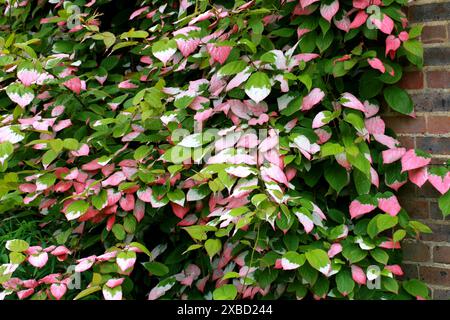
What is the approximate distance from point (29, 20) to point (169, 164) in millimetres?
1238

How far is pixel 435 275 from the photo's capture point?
6.80ft

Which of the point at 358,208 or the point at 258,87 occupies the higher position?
the point at 258,87

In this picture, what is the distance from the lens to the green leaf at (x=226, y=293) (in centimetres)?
181

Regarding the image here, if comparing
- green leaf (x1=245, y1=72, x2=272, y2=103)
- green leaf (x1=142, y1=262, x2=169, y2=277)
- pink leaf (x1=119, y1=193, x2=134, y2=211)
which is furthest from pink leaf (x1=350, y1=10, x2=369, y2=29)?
green leaf (x1=142, y1=262, x2=169, y2=277)

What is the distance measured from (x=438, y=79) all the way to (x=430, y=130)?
172mm

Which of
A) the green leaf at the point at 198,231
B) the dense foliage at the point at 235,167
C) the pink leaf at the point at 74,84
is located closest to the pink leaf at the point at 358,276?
the dense foliage at the point at 235,167

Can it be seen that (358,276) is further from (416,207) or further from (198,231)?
(198,231)

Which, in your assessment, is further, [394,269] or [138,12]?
[138,12]

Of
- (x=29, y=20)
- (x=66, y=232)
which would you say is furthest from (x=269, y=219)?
(x=29, y=20)

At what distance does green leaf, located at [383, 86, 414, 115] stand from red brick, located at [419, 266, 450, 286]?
543 millimetres

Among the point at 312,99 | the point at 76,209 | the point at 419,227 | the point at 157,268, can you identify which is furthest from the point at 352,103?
the point at 76,209

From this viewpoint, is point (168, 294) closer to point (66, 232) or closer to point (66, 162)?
point (66, 232)
